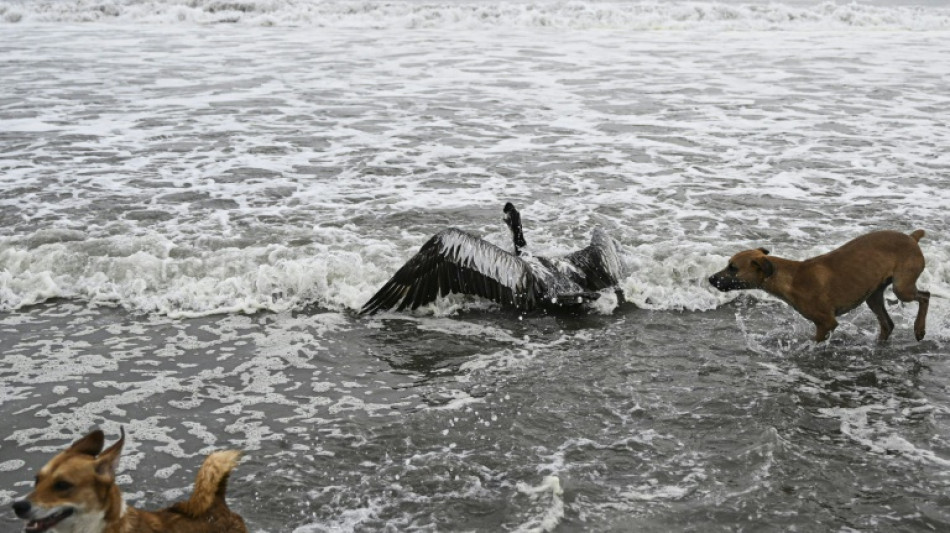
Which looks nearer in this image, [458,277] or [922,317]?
[922,317]

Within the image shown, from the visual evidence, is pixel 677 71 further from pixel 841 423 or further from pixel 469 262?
pixel 841 423

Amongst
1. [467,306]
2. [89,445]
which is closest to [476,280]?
[467,306]

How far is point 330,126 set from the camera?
13617mm

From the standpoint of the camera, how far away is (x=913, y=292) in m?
6.25

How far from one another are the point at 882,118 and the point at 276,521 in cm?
1236

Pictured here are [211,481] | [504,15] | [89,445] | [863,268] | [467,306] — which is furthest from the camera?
[504,15]

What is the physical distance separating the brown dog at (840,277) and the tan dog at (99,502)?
13.7ft

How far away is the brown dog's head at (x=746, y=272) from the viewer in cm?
625

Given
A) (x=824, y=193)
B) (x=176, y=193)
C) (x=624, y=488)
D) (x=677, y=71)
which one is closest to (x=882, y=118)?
(x=824, y=193)

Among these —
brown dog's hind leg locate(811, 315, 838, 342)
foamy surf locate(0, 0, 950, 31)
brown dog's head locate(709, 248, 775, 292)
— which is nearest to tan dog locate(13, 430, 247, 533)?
brown dog's head locate(709, 248, 775, 292)

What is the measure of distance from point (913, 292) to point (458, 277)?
10.9 feet

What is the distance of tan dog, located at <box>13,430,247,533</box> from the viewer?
9.40ft

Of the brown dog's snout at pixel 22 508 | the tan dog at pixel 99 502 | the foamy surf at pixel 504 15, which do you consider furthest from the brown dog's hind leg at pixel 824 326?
the foamy surf at pixel 504 15

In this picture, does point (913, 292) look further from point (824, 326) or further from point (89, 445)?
point (89, 445)
